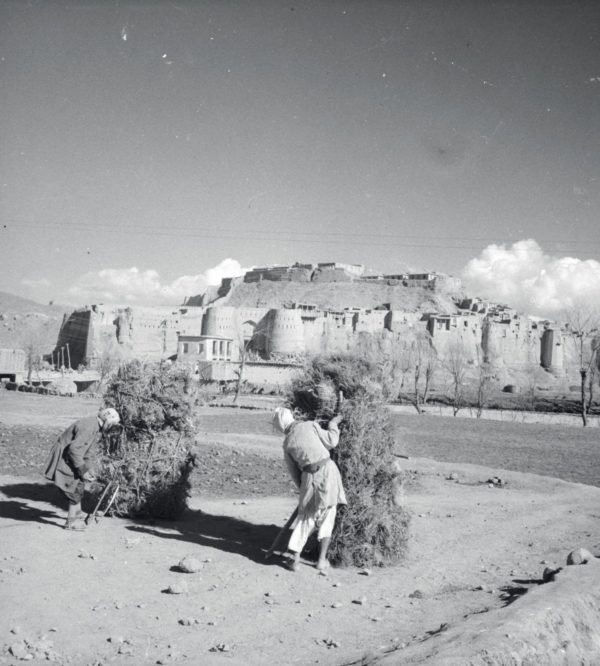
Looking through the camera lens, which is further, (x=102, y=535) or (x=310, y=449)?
(x=102, y=535)

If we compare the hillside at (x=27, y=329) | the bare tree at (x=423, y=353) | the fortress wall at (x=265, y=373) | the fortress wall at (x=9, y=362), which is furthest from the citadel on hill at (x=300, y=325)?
the fortress wall at (x=9, y=362)

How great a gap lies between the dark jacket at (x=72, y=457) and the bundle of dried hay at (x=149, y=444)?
0.75 m

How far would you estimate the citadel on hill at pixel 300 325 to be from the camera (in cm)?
6919

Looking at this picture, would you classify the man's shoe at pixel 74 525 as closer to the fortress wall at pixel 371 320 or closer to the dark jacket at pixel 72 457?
the dark jacket at pixel 72 457

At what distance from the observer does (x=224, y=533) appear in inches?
291

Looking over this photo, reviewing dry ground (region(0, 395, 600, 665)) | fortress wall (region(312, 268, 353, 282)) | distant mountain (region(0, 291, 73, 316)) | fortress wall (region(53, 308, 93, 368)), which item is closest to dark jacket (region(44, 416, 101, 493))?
dry ground (region(0, 395, 600, 665))

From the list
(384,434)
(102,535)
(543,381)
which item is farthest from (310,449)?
(543,381)

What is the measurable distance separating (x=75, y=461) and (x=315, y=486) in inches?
116

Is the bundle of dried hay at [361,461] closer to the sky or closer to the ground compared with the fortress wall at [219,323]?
closer to the ground

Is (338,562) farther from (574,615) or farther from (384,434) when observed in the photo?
(574,615)

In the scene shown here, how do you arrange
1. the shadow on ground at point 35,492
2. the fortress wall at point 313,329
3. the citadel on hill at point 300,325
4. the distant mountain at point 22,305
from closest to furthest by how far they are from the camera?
the shadow on ground at point 35,492 < the citadel on hill at point 300,325 < the fortress wall at point 313,329 < the distant mountain at point 22,305

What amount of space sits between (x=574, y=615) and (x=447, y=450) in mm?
12062

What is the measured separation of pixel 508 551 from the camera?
23.8 feet

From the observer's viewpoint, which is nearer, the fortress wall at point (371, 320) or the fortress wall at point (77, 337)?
the fortress wall at point (77, 337)
